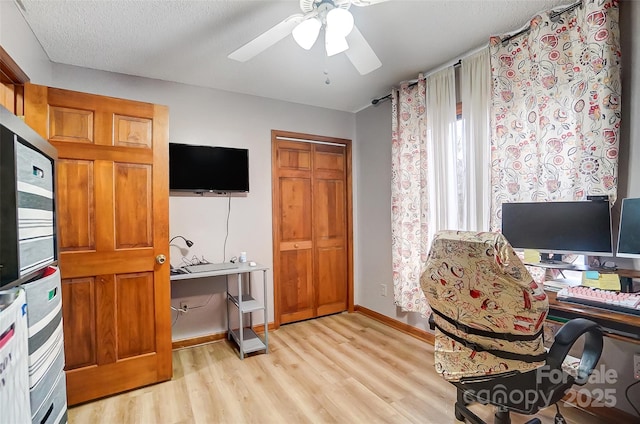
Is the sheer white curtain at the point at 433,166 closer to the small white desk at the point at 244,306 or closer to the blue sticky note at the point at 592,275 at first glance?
the blue sticky note at the point at 592,275

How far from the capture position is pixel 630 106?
170cm

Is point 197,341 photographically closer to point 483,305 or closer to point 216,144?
point 216,144

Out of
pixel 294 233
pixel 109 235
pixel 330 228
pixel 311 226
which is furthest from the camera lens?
pixel 330 228

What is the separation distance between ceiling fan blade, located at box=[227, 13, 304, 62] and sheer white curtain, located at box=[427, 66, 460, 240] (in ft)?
5.25

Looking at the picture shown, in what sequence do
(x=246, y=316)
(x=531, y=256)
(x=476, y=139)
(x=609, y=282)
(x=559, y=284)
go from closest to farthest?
1. (x=609, y=282)
2. (x=559, y=284)
3. (x=531, y=256)
4. (x=476, y=139)
5. (x=246, y=316)

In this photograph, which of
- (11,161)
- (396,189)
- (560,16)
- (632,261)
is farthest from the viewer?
(396,189)

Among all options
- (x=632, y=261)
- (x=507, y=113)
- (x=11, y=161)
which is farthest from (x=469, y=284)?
(x=11, y=161)


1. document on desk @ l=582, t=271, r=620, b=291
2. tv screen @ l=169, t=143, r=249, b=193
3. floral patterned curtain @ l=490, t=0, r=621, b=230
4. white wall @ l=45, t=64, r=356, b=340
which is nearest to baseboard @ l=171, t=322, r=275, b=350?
white wall @ l=45, t=64, r=356, b=340

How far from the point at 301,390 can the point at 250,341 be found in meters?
0.86

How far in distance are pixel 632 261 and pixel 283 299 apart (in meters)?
2.96

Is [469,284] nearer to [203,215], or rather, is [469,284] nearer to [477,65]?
[477,65]

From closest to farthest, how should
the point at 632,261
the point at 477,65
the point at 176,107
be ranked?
the point at 632,261, the point at 477,65, the point at 176,107

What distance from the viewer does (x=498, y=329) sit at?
48.3 inches

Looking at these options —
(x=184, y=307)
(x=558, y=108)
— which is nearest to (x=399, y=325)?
(x=184, y=307)
